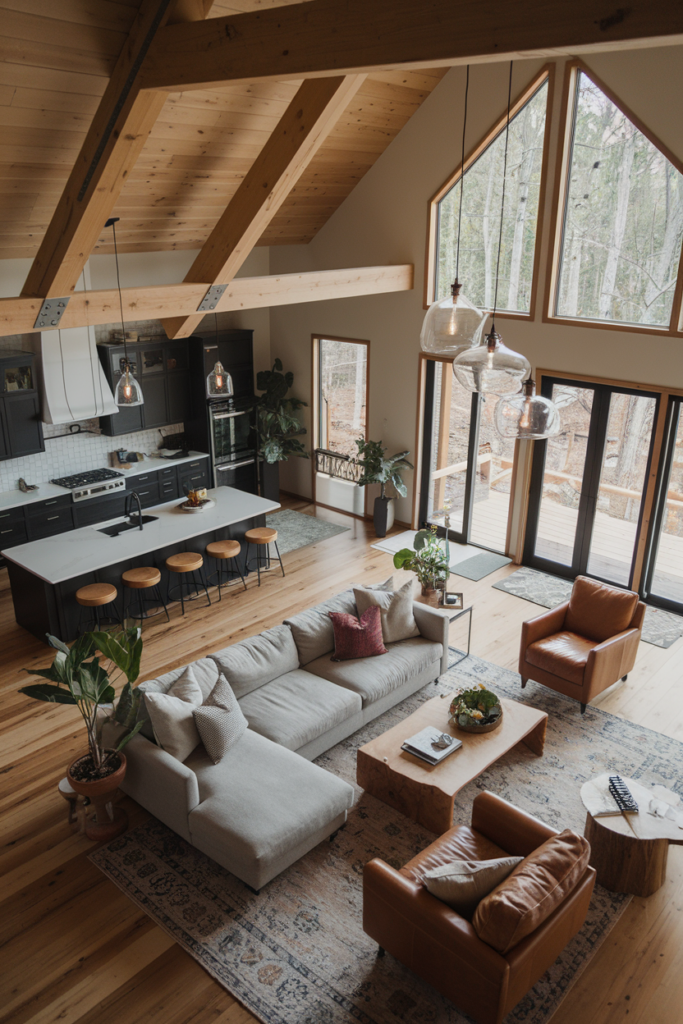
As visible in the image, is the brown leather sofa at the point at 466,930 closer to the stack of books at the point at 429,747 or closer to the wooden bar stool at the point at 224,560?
the stack of books at the point at 429,747

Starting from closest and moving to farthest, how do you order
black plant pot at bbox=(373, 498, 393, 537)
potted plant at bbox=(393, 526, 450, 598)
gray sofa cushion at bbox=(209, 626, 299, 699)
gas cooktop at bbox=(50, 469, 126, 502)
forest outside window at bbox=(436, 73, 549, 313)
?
gray sofa cushion at bbox=(209, 626, 299, 699)
potted plant at bbox=(393, 526, 450, 598)
forest outside window at bbox=(436, 73, 549, 313)
gas cooktop at bbox=(50, 469, 126, 502)
black plant pot at bbox=(373, 498, 393, 537)

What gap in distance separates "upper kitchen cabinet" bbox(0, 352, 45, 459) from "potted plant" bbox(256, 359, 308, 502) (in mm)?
3087

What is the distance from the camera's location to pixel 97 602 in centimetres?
712

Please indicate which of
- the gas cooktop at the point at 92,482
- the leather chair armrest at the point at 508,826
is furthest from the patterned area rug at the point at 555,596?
the gas cooktop at the point at 92,482

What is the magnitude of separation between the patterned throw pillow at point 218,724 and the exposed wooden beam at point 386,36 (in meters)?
3.76

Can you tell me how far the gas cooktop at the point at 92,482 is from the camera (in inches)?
352

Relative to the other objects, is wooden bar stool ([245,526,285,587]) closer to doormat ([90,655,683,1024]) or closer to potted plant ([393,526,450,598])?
potted plant ([393,526,450,598])

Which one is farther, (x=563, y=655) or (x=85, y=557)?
(x=85, y=557)

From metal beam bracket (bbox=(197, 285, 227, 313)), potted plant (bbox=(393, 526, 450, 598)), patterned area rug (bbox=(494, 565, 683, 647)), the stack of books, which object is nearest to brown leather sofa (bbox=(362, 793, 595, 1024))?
the stack of books

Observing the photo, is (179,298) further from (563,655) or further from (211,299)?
(563,655)

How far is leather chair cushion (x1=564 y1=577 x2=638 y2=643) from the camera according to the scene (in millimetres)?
6620

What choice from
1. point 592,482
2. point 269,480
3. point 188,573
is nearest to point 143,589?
point 188,573

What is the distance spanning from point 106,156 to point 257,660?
3677 mm

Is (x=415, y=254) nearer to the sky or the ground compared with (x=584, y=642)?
nearer to the sky
